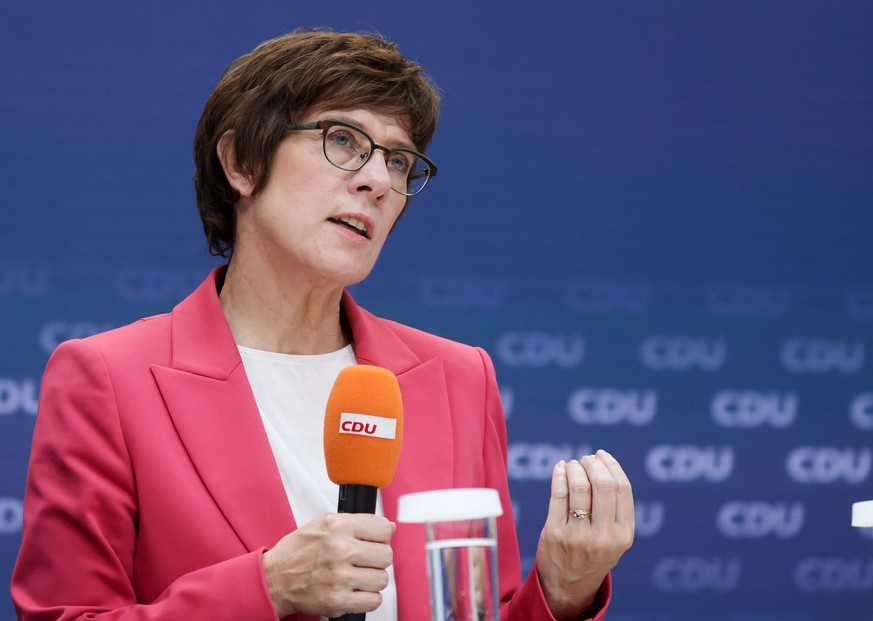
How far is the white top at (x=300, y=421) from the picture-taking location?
5.28ft

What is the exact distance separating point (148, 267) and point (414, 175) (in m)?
0.97

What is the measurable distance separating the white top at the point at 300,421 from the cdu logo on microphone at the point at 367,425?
13.4 inches

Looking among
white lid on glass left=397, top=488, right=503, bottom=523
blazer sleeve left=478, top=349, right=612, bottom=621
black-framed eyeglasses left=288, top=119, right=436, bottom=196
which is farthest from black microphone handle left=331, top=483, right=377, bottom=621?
black-framed eyeglasses left=288, top=119, right=436, bottom=196

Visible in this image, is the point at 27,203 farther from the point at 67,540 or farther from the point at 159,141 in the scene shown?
the point at 67,540

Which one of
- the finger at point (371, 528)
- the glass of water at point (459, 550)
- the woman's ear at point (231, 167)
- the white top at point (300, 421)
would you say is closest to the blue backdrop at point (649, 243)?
the woman's ear at point (231, 167)

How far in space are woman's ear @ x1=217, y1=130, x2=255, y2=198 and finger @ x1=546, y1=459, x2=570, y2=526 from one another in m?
0.73

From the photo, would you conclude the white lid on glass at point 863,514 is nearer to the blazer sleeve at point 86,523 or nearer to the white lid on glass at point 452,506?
the white lid on glass at point 452,506

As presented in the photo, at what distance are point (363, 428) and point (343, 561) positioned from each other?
0.15 m

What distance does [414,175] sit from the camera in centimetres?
186

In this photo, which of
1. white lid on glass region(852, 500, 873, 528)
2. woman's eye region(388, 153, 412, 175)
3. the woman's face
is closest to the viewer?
white lid on glass region(852, 500, 873, 528)

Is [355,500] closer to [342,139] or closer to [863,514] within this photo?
[863,514]

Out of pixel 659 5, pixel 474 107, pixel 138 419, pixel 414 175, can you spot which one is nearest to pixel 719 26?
pixel 659 5

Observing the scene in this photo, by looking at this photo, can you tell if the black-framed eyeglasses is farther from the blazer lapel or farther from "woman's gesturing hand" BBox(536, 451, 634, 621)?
"woman's gesturing hand" BBox(536, 451, 634, 621)

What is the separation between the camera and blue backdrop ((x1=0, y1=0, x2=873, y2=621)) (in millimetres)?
2652
